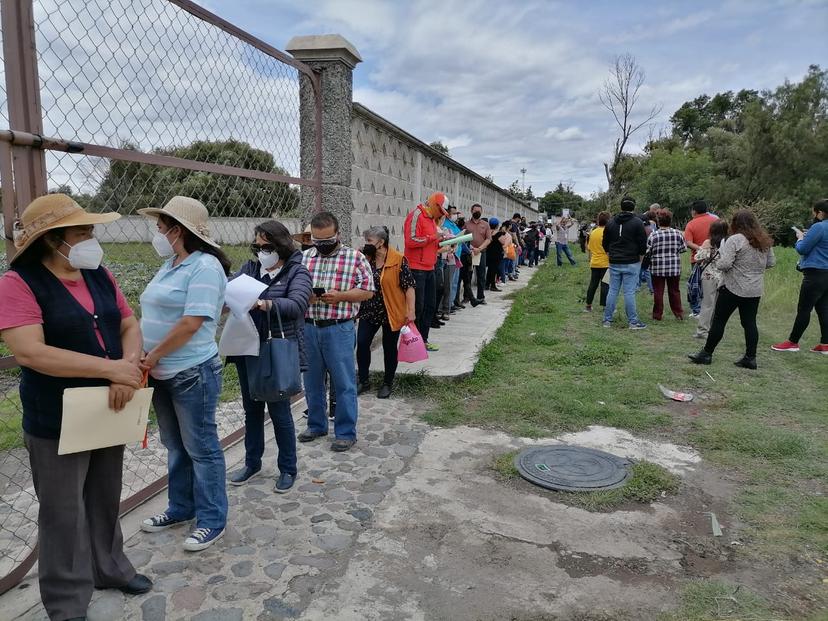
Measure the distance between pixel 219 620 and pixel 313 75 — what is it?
4.40 meters

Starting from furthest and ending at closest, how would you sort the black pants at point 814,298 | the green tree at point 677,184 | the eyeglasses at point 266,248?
the green tree at point 677,184
the black pants at point 814,298
the eyeglasses at point 266,248

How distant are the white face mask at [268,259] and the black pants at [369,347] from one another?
1853 millimetres

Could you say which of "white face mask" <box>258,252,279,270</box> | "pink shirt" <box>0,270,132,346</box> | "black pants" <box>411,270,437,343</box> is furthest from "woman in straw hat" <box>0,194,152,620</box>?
"black pants" <box>411,270,437,343</box>

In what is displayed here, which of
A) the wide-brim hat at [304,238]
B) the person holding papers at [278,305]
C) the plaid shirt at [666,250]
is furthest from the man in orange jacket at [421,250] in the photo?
the plaid shirt at [666,250]

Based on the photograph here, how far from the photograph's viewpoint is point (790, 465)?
13.1 ft

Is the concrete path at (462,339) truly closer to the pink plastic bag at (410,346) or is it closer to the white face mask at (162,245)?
the pink plastic bag at (410,346)

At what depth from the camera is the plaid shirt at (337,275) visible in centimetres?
409

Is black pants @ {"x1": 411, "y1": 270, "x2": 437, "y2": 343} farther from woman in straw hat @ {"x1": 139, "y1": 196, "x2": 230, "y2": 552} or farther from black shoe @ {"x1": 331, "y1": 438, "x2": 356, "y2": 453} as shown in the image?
woman in straw hat @ {"x1": 139, "y1": 196, "x2": 230, "y2": 552}

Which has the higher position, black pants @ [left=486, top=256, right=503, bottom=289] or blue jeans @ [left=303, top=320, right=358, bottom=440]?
black pants @ [left=486, top=256, right=503, bottom=289]

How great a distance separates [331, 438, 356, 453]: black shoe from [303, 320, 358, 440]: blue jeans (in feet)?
0.15

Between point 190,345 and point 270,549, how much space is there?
116 centimetres

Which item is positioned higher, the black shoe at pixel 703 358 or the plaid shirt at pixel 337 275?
the plaid shirt at pixel 337 275

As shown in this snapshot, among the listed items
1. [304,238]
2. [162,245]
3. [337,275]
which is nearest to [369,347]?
[304,238]

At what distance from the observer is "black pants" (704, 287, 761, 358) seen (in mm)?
6168
